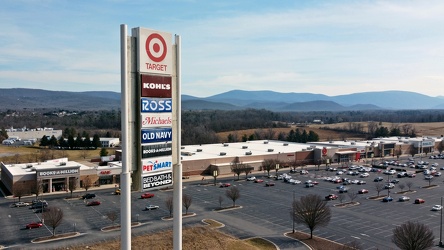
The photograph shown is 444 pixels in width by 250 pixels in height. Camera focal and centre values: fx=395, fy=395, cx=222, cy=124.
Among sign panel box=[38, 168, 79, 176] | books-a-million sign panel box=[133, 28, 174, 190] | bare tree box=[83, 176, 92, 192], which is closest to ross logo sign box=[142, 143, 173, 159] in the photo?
books-a-million sign panel box=[133, 28, 174, 190]

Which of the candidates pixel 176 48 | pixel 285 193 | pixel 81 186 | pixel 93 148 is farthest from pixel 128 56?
pixel 93 148

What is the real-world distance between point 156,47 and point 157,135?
303 cm

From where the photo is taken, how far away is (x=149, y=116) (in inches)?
530

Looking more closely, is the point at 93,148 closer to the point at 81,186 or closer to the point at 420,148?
the point at 81,186


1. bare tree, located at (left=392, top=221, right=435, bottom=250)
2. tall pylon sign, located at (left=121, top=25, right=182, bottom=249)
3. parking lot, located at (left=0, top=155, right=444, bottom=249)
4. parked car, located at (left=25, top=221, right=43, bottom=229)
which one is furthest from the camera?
parked car, located at (left=25, top=221, right=43, bottom=229)

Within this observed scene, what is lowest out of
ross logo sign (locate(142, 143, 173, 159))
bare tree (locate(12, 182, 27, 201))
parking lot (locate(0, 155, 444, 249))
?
parking lot (locate(0, 155, 444, 249))

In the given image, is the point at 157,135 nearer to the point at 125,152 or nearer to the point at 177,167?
the point at 125,152

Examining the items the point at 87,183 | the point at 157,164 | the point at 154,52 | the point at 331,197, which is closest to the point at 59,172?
the point at 87,183

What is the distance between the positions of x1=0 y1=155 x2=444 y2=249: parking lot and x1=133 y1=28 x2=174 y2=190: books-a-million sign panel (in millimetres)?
19595

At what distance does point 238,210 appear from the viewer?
40312mm

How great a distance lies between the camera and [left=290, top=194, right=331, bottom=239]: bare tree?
104 feet

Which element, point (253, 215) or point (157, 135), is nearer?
point (157, 135)

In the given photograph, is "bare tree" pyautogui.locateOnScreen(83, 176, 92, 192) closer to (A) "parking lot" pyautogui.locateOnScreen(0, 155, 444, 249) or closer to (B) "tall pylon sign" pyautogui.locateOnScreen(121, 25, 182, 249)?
(A) "parking lot" pyautogui.locateOnScreen(0, 155, 444, 249)

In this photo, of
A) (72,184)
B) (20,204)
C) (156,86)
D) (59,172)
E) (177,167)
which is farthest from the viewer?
(59,172)
